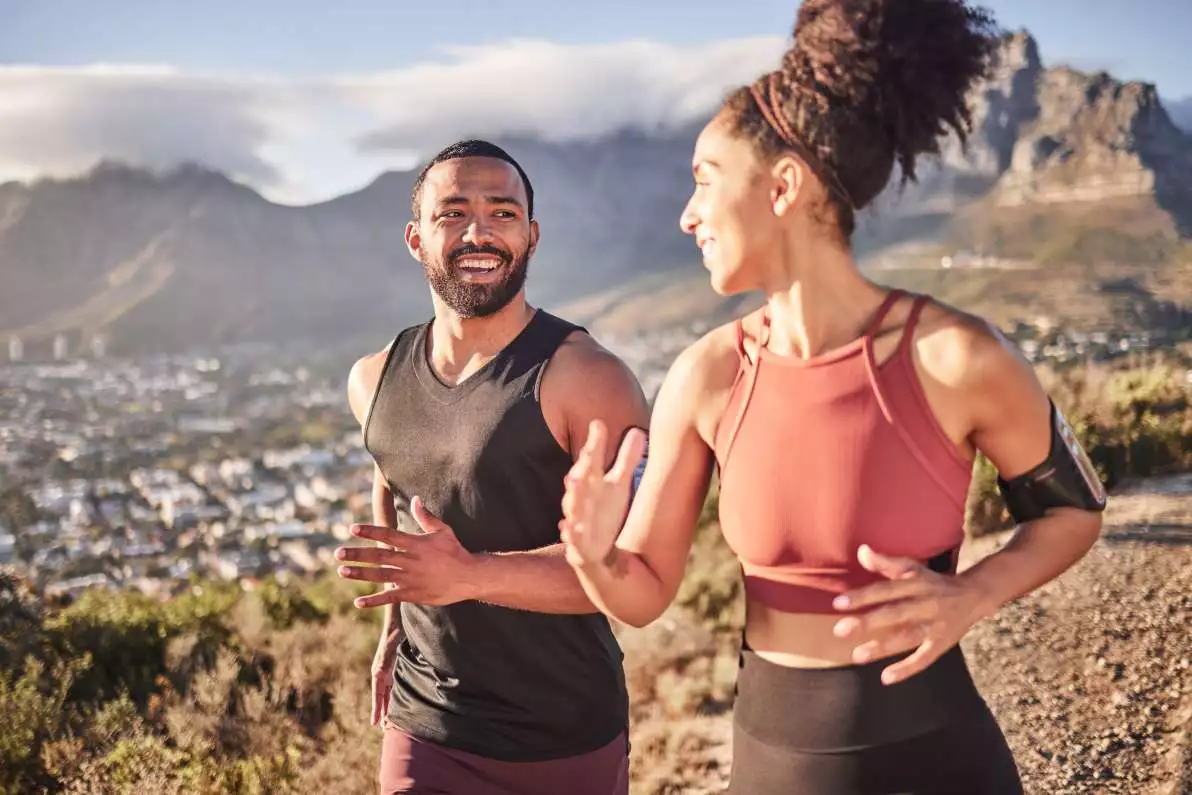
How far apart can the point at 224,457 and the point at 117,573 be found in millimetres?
24543

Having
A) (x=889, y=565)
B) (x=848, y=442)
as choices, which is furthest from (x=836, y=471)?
(x=889, y=565)

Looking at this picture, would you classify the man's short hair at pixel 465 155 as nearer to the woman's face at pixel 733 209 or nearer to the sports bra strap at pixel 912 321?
the woman's face at pixel 733 209

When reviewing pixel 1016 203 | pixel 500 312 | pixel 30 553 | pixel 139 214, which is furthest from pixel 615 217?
pixel 500 312

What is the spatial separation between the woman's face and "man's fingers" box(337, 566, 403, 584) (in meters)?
0.89

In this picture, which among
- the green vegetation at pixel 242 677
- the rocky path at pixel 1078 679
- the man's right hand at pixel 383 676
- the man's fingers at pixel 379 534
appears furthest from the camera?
the green vegetation at pixel 242 677

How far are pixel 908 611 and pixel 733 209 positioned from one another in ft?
2.37

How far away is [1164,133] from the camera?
6544 cm

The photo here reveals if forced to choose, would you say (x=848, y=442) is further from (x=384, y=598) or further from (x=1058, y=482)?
(x=384, y=598)

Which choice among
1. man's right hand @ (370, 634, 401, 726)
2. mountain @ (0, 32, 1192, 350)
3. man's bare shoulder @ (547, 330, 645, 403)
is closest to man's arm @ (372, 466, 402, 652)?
man's right hand @ (370, 634, 401, 726)

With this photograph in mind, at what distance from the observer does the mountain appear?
55.2 meters

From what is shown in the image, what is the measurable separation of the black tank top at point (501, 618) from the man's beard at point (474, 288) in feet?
0.38

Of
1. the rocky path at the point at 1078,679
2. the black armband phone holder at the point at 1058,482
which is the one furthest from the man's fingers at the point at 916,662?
the rocky path at the point at 1078,679

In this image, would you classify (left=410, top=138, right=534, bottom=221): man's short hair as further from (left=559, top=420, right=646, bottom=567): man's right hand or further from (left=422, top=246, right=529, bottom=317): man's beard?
(left=559, top=420, right=646, bottom=567): man's right hand

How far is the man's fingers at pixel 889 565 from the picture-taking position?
153cm
